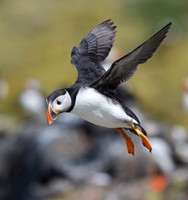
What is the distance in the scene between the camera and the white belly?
4004 millimetres

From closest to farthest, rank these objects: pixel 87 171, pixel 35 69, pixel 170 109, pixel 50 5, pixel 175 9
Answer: pixel 87 171
pixel 170 109
pixel 35 69
pixel 175 9
pixel 50 5

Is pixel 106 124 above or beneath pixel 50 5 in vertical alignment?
beneath

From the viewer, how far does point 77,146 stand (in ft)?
35.7

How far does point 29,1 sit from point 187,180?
452 inches

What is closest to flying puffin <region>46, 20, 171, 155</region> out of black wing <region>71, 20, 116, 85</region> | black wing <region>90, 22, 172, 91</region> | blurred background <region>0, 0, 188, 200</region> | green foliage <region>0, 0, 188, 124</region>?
black wing <region>90, 22, 172, 91</region>

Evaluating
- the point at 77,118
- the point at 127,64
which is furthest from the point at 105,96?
the point at 77,118

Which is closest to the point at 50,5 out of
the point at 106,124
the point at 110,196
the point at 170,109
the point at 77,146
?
the point at 170,109

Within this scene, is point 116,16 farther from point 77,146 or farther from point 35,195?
point 35,195

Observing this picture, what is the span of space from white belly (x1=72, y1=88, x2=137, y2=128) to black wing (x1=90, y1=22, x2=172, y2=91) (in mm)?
104

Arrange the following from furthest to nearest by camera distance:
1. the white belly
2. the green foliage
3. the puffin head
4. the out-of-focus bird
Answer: the green foliage → the out-of-focus bird → the white belly → the puffin head

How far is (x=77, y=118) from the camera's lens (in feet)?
37.7

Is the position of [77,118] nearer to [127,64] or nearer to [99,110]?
[99,110]

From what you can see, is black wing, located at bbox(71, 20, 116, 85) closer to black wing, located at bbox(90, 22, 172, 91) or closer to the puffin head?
black wing, located at bbox(90, 22, 172, 91)

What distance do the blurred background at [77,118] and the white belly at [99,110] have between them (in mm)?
4577
